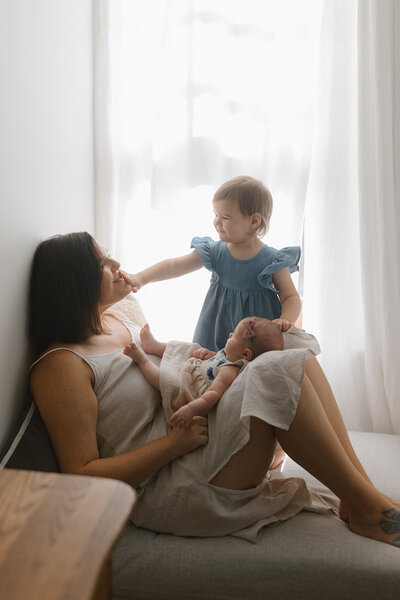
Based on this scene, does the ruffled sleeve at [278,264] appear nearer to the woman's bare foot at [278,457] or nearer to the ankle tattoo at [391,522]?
the woman's bare foot at [278,457]

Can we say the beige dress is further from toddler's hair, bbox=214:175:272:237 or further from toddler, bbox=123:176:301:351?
toddler's hair, bbox=214:175:272:237

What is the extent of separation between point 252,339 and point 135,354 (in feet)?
1.17

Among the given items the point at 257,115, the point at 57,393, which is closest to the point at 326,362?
the point at 257,115

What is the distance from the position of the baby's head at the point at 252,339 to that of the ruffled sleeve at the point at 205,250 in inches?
19.5

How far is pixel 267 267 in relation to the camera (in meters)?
1.96

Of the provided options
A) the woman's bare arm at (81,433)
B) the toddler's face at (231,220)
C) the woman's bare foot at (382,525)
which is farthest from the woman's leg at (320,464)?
the toddler's face at (231,220)

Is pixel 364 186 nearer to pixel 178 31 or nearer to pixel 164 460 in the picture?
pixel 178 31

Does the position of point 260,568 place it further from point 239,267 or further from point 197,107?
point 197,107

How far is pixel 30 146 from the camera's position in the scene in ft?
5.13

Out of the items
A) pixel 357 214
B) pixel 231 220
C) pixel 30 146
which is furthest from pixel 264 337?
pixel 357 214

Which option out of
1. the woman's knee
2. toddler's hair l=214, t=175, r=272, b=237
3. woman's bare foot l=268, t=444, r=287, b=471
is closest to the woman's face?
toddler's hair l=214, t=175, r=272, b=237

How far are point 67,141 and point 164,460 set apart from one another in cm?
122

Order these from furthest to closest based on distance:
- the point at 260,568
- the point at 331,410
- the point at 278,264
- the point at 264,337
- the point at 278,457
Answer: the point at 278,264 → the point at 278,457 → the point at 264,337 → the point at 331,410 → the point at 260,568

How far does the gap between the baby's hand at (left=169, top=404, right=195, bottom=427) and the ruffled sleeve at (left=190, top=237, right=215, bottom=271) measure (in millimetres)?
766
